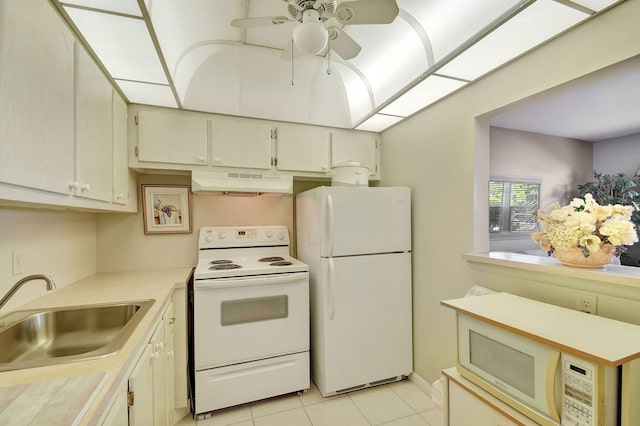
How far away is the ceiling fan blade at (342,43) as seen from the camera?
4.29 ft

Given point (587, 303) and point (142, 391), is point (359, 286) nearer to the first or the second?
point (587, 303)

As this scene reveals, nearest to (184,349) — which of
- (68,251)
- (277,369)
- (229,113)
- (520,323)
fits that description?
(277,369)

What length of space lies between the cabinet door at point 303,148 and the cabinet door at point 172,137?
64 centimetres

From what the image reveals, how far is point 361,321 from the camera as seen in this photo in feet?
7.30

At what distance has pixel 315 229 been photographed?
7.50 feet

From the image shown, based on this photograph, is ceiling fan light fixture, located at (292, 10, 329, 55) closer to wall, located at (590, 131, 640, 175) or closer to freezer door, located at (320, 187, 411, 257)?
freezer door, located at (320, 187, 411, 257)

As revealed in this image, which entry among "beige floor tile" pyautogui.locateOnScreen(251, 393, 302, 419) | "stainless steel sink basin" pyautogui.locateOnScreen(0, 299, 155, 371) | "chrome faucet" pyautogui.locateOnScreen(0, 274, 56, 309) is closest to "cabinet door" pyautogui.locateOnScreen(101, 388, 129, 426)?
"stainless steel sink basin" pyautogui.locateOnScreen(0, 299, 155, 371)

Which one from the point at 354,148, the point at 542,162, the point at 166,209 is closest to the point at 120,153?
the point at 166,209

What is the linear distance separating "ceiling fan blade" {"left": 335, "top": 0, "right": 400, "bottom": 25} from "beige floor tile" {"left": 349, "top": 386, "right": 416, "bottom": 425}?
2.43m

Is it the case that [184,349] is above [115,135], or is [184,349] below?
below

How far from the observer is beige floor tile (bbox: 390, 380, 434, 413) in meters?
2.09

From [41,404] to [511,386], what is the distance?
1.54m

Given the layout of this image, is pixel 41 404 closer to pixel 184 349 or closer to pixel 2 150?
pixel 2 150

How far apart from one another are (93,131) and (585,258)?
2566 mm
